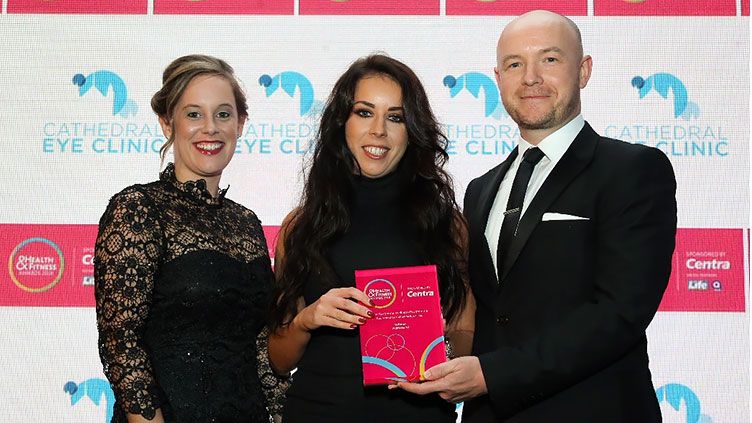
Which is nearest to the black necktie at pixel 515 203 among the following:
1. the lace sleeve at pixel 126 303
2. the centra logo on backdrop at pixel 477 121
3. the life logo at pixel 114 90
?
the lace sleeve at pixel 126 303

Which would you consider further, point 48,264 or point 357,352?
point 48,264

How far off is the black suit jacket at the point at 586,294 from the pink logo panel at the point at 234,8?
2.28m

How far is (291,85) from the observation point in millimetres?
4078

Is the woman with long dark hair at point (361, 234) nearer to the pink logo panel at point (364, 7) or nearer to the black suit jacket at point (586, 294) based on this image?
the black suit jacket at point (586, 294)

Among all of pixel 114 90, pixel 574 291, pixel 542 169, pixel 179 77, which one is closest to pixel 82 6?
pixel 114 90

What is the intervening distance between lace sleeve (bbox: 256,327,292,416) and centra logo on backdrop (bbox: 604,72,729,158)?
2155 mm

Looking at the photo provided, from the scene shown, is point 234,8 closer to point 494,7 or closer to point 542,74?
point 494,7

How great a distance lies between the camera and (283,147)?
13.3ft

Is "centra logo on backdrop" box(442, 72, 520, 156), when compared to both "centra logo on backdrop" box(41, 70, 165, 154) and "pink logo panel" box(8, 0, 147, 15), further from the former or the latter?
"pink logo panel" box(8, 0, 147, 15)

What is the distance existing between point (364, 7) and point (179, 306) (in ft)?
7.20

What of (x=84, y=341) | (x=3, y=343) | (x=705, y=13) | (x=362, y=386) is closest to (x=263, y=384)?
(x=362, y=386)

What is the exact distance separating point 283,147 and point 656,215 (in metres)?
2.30

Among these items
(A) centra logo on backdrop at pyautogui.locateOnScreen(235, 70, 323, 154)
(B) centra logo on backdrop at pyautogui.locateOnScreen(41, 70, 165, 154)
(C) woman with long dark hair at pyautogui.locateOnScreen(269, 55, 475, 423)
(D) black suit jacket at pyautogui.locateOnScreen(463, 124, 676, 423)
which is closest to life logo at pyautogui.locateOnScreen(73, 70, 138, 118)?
(B) centra logo on backdrop at pyautogui.locateOnScreen(41, 70, 165, 154)

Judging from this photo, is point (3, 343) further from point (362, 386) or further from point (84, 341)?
point (362, 386)
